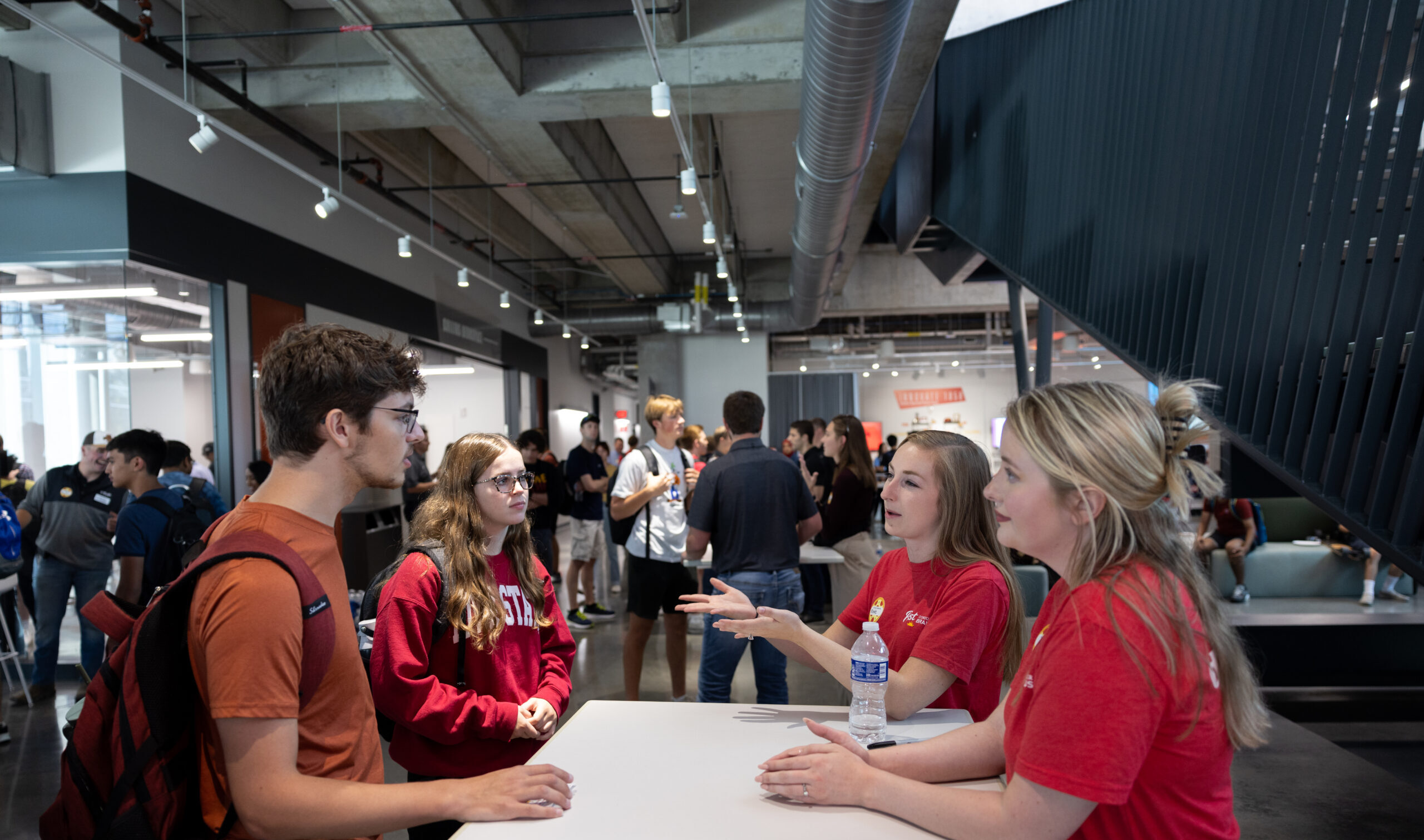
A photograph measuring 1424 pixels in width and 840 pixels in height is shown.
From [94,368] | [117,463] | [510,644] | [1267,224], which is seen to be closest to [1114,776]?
[510,644]

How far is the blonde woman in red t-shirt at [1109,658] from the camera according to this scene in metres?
1.04

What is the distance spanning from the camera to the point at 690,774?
1569mm

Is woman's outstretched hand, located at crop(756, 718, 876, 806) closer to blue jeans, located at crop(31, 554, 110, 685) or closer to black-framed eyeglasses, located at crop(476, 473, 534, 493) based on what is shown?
black-framed eyeglasses, located at crop(476, 473, 534, 493)

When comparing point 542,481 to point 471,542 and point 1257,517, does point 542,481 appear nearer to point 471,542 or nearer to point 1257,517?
point 471,542

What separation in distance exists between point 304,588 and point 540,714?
3.16 ft

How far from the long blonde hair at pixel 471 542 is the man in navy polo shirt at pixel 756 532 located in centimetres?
143

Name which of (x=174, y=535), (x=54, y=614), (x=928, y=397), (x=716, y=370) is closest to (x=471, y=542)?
(x=174, y=535)

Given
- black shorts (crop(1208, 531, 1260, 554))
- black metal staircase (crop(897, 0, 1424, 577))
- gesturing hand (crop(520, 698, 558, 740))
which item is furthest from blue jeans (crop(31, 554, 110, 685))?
black shorts (crop(1208, 531, 1260, 554))

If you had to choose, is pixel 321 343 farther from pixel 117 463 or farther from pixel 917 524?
pixel 117 463

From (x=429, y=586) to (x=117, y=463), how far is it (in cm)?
302

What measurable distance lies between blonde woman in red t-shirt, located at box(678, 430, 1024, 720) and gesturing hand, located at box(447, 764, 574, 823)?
22.9 inches

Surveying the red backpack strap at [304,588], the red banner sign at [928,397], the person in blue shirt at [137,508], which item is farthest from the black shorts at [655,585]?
the red banner sign at [928,397]

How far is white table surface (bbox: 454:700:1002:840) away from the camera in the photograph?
52.5 inches

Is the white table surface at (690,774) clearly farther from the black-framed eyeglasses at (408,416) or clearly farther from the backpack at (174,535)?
the backpack at (174,535)
